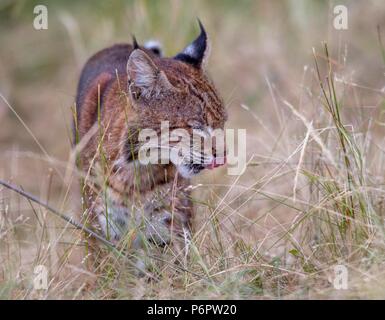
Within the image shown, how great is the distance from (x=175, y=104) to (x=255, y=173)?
1.64m

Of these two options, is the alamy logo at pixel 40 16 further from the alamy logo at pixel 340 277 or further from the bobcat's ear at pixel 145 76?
the alamy logo at pixel 340 277

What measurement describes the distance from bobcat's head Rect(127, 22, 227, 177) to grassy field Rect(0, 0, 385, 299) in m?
0.23

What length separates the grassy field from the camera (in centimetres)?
418

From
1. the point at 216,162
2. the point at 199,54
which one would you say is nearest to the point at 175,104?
the point at 216,162

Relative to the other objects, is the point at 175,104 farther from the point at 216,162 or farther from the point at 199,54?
the point at 199,54

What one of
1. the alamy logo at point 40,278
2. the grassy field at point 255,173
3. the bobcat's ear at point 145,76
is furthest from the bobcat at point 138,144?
the alamy logo at point 40,278

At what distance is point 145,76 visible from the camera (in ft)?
15.3

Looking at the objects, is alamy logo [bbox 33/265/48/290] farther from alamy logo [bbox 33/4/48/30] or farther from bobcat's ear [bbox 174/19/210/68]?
alamy logo [bbox 33/4/48/30]

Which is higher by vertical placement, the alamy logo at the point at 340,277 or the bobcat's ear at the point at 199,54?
the bobcat's ear at the point at 199,54

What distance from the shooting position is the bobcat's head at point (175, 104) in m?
4.66

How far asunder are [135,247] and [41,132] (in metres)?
5.50

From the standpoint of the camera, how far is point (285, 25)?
31.7ft

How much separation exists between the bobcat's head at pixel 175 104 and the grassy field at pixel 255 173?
0.76 feet

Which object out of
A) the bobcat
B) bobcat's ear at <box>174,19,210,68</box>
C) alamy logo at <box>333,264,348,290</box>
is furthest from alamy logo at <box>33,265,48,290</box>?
bobcat's ear at <box>174,19,210,68</box>
